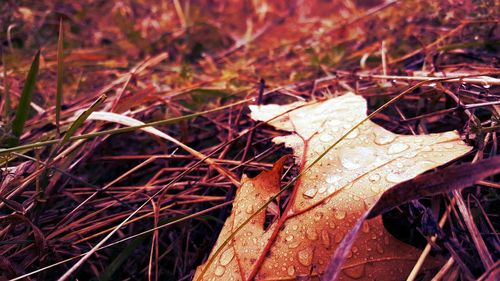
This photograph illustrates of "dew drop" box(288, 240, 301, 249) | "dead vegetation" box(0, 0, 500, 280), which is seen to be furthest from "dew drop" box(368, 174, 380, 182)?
"dew drop" box(288, 240, 301, 249)

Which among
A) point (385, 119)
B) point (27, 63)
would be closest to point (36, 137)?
point (27, 63)

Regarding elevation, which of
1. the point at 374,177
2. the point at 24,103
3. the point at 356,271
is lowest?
the point at 356,271

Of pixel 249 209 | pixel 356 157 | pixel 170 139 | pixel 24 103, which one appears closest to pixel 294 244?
pixel 249 209

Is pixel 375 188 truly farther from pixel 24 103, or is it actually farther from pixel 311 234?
pixel 24 103

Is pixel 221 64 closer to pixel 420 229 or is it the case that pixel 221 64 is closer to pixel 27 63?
pixel 27 63

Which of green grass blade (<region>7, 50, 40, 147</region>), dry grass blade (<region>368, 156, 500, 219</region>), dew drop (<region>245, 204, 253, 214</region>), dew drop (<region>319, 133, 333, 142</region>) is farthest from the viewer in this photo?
green grass blade (<region>7, 50, 40, 147</region>)

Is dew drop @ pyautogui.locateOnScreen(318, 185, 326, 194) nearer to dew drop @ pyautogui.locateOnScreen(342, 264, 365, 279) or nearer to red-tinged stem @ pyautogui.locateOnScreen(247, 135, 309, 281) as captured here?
red-tinged stem @ pyautogui.locateOnScreen(247, 135, 309, 281)
